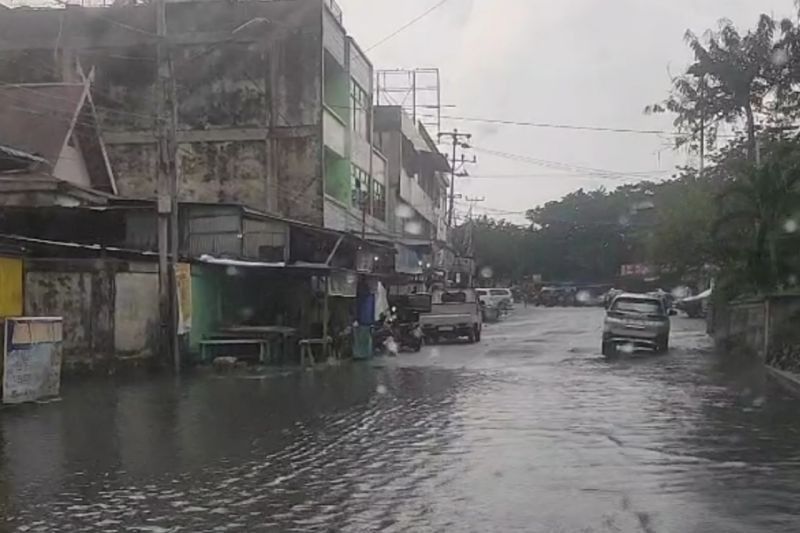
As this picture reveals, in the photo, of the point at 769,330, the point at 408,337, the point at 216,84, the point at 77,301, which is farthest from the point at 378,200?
the point at 77,301

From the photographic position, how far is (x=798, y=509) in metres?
8.35

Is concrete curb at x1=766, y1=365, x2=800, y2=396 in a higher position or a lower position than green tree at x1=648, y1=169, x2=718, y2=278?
lower

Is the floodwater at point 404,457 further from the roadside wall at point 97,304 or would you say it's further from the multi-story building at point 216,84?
the multi-story building at point 216,84

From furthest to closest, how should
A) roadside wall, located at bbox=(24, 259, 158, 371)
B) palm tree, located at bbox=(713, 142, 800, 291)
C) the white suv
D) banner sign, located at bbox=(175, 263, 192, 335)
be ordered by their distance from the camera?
the white suv < palm tree, located at bbox=(713, 142, 800, 291) < banner sign, located at bbox=(175, 263, 192, 335) < roadside wall, located at bbox=(24, 259, 158, 371)

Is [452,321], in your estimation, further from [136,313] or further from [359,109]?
[136,313]

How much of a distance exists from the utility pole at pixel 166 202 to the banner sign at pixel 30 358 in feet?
20.1

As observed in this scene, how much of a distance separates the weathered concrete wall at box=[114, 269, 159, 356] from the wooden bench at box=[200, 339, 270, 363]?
1.89 metres

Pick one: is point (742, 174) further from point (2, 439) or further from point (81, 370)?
point (2, 439)

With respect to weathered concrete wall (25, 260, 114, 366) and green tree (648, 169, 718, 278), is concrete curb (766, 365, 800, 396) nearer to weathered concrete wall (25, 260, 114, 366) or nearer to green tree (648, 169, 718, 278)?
weathered concrete wall (25, 260, 114, 366)

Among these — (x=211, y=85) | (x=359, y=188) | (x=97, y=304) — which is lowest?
(x=97, y=304)

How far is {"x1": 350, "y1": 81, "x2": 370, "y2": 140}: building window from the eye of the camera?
39.5 metres

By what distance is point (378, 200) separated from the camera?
4659cm

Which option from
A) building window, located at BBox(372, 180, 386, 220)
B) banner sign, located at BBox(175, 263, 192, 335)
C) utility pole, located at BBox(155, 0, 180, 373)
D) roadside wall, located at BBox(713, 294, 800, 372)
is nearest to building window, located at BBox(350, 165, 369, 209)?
building window, located at BBox(372, 180, 386, 220)

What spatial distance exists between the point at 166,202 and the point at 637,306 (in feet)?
49.2
